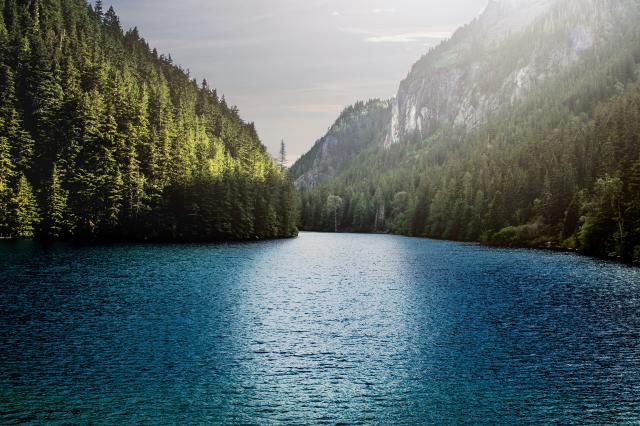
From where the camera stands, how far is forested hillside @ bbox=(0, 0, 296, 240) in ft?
412

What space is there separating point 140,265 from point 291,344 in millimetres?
48284

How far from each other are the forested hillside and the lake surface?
59059mm

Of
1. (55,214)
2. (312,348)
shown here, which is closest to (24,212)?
(55,214)

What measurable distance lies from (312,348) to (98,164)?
368 feet

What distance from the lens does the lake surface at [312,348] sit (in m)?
24.4

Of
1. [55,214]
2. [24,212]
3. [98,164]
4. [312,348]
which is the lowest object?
[312,348]

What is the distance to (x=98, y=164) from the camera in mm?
131375

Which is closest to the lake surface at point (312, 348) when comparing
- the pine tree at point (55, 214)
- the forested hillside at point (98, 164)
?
the pine tree at point (55, 214)

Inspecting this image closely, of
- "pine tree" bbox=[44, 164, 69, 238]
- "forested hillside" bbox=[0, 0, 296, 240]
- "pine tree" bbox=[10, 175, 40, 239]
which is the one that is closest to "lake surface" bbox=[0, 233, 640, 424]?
"pine tree" bbox=[10, 175, 40, 239]

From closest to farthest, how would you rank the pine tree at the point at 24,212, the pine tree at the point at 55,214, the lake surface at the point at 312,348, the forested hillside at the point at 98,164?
1. the lake surface at the point at 312,348
2. the pine tree at the point at 24,212
3. the pine tree at the point at 55,214
4. the forested hillside at the point at 98,164

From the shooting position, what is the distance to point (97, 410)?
76.6 ft

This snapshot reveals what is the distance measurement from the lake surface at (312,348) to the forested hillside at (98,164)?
194ft

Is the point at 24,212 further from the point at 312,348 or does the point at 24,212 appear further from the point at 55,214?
the point at 312,348

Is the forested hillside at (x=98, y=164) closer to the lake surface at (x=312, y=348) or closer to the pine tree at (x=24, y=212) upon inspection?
the pine tree at (x=24, y=212)
